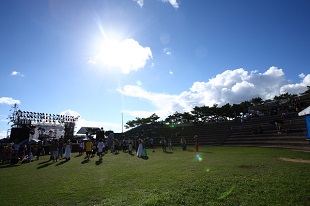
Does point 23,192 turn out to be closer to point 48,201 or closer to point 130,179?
point 48,201

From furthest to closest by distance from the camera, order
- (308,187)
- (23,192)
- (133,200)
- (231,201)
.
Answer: (23,192)
(308,187)
(133,200)
(231,201)

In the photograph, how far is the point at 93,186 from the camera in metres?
6.83

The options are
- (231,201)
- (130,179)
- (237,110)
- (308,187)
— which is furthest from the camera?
(237,110)

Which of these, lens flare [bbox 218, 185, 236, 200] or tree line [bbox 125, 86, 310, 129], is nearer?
lens flare [bbox 218, 185, 236, 200]

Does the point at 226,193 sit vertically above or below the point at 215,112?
below

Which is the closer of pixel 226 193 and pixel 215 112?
pixel 226 193

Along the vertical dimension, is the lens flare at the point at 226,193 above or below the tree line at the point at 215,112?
below

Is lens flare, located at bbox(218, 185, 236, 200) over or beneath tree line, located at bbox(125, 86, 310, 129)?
beneath

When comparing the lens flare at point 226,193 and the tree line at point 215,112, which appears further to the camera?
the tree line at point 215,112

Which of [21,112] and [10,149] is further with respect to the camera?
[21,112]

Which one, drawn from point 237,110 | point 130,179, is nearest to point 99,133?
point 130,179

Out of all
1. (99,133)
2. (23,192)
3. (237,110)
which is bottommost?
(23,192)

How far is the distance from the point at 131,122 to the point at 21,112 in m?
36.2

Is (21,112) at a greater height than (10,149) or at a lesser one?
greater
